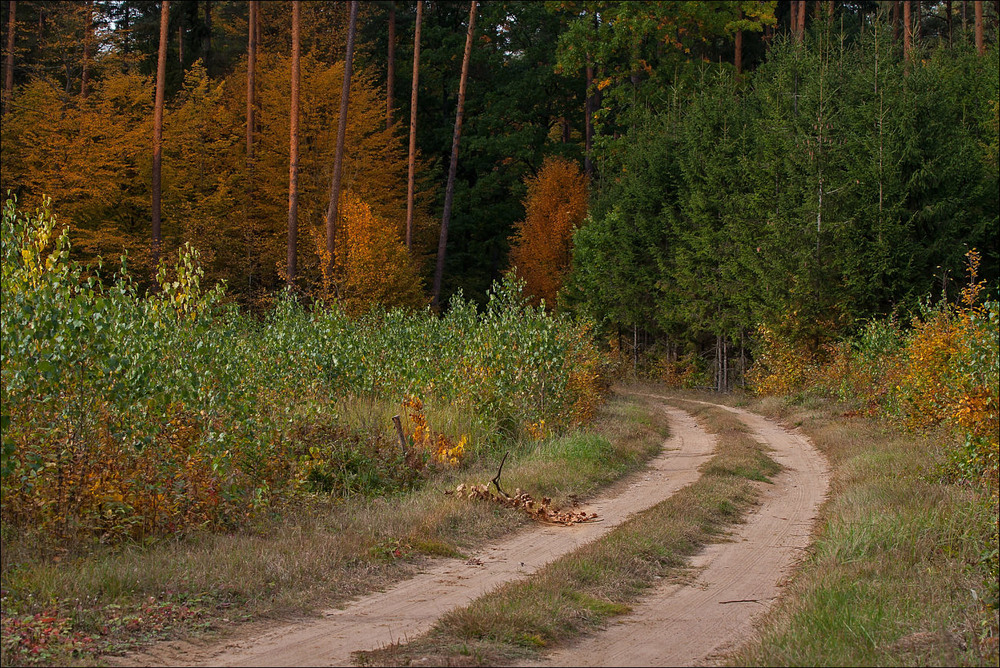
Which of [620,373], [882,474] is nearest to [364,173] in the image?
[620,373]

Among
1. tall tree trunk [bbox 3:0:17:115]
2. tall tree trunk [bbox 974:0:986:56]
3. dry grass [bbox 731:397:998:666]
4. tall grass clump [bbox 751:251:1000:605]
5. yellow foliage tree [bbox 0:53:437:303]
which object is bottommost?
dry grass [bbox 731:397:998:666]

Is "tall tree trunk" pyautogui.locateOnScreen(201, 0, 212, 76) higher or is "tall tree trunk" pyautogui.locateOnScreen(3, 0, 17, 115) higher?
"tall tree trunk" pyautogui.locateOnScreen(201, 0, 212, 76)

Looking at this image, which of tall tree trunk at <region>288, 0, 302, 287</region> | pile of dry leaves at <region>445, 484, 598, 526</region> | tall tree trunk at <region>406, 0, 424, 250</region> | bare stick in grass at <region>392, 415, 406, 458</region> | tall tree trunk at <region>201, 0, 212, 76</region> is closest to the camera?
pile of dry leaves at <region>445, 484, 598, 526</region>

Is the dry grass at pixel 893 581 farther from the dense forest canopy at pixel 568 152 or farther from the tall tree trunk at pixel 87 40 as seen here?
the tall tree trunk at pixel 87 40

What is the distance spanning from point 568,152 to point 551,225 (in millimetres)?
6436

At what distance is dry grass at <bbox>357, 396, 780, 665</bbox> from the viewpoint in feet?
18.8

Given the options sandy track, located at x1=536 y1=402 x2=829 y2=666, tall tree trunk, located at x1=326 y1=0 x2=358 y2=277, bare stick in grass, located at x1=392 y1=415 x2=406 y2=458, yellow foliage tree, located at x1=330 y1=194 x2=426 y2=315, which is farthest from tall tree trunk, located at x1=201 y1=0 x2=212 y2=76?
sandy track, located at x1=536 y1=402 x2=829 y2=666

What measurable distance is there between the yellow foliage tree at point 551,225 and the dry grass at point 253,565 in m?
30.8

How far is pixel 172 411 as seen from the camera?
29.3 ft

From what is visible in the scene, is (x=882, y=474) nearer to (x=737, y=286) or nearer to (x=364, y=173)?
(x=737, y=286)

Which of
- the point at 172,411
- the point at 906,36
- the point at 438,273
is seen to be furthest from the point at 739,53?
the point at 172,411

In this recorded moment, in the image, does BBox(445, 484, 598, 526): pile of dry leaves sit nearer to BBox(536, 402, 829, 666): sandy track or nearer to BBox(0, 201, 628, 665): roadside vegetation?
BBox(0, 201, 628, 665): roadside vegetation

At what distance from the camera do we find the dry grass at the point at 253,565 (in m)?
6.14

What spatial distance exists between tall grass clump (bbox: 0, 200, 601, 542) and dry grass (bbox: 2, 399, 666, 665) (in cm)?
41
